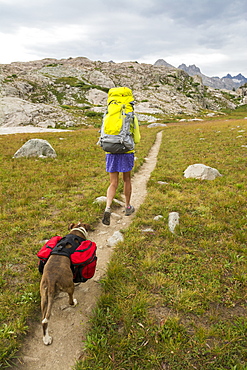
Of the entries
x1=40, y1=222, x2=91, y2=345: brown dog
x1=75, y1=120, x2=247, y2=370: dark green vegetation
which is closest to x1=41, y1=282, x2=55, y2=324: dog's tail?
x1=40, y1=222, x2=91, y2=345: brown dog

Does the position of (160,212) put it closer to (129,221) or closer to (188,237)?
(129,221)

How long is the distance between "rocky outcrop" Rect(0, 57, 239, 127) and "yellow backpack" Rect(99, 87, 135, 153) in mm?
51764

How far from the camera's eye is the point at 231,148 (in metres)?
18.4

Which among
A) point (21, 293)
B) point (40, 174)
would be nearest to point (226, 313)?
point (21, 293)

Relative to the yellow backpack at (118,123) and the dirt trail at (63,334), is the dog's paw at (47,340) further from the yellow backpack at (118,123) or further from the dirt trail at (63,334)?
the yellow backpack at (118,123)

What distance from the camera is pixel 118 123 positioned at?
6133 mm

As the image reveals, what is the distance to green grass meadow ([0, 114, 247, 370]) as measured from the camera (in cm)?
318

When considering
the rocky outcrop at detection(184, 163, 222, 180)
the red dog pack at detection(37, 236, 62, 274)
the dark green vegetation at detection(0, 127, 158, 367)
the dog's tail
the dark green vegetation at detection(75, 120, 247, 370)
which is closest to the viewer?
the dark green vegetation at detection(75, 120, 247, 370)

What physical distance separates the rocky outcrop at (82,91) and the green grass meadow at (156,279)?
168ft

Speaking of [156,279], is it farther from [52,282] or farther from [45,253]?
[45,253]

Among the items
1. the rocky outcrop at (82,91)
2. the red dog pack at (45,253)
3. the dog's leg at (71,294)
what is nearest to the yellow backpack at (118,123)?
the red dog pack at (45,253)

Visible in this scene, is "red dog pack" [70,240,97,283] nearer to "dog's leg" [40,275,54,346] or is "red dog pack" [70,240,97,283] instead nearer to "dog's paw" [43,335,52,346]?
"dog's leg" [40,275,54,346]

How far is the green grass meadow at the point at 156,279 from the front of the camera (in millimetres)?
3182

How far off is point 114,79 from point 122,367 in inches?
6000
